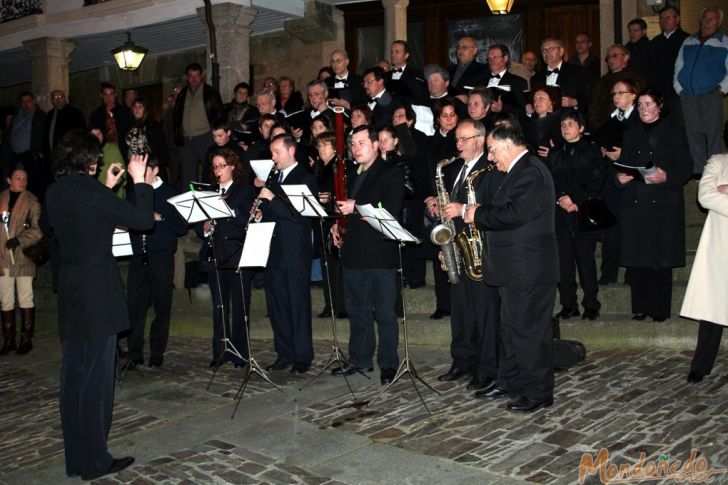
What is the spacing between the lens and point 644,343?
7.78m

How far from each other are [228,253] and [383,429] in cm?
265

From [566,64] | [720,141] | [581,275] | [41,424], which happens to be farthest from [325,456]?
[720,141]

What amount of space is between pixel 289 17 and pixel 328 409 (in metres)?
10.7

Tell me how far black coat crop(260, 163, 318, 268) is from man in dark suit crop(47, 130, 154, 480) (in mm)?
2335

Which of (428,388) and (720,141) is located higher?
(720,141)

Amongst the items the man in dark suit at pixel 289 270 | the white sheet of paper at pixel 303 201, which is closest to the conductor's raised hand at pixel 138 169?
the white sheet of paper at pixel 303 201

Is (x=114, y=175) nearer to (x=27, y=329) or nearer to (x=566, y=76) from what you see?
(x=27, y=329)

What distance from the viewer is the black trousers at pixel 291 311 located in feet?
24.9

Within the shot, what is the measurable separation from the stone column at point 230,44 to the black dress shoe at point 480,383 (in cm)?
850

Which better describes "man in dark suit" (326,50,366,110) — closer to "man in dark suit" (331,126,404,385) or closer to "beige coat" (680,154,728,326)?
"man in dark suit" (331,126,404,385)

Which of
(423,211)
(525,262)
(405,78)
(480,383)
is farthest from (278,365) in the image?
(405,78)

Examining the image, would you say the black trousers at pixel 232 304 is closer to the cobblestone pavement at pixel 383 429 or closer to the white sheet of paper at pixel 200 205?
the cobblestone pavement at pixel 383 429

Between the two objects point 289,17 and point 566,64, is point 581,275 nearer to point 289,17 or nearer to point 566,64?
point 566,64

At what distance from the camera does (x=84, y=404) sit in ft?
16.6
